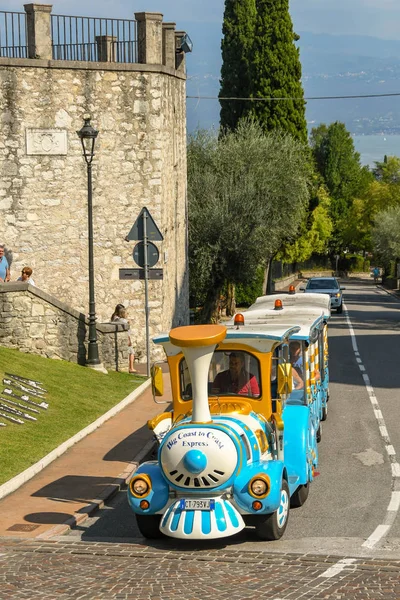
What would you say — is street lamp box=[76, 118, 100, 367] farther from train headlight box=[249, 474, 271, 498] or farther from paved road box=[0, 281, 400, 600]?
train headlight box=[249, 474, 271, 498]

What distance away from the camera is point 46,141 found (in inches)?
972

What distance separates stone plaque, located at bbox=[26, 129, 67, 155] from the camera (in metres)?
24.6

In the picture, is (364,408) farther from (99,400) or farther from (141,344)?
(141,344)

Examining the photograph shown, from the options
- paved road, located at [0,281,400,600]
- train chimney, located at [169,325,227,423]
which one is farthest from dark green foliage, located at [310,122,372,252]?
train chimney, located at [169,325,227,423]

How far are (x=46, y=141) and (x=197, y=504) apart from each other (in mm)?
15919

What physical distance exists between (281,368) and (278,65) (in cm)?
4211

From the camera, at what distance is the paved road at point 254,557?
9000mm

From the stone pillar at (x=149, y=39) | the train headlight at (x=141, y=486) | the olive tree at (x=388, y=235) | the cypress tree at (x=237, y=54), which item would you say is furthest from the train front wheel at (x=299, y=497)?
the olive tree at (x=388, y=235)

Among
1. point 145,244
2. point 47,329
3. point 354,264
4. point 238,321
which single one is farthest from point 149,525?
point 354,264

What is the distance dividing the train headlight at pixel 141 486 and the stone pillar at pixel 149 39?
53.4 ft

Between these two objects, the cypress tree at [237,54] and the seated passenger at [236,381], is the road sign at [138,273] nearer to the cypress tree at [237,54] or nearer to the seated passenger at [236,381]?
the seated passenger at [236,381]

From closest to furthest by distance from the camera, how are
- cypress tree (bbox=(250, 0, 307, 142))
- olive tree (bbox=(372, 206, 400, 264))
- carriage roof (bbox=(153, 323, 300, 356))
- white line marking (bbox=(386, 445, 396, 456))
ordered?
carriage roof (bbox=(153, 323, 300, 356)) < white line marking (bbox=(386, 445, 396, 456)) < cypress tree (bbox=(250, 0, 307, 142)) < olive tree (bbox=(372, 206, 400, 264))

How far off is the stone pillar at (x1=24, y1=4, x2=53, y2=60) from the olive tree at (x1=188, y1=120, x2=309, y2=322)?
1276 centimetres

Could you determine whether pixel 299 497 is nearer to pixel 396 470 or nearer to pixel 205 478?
pixel 205 478
